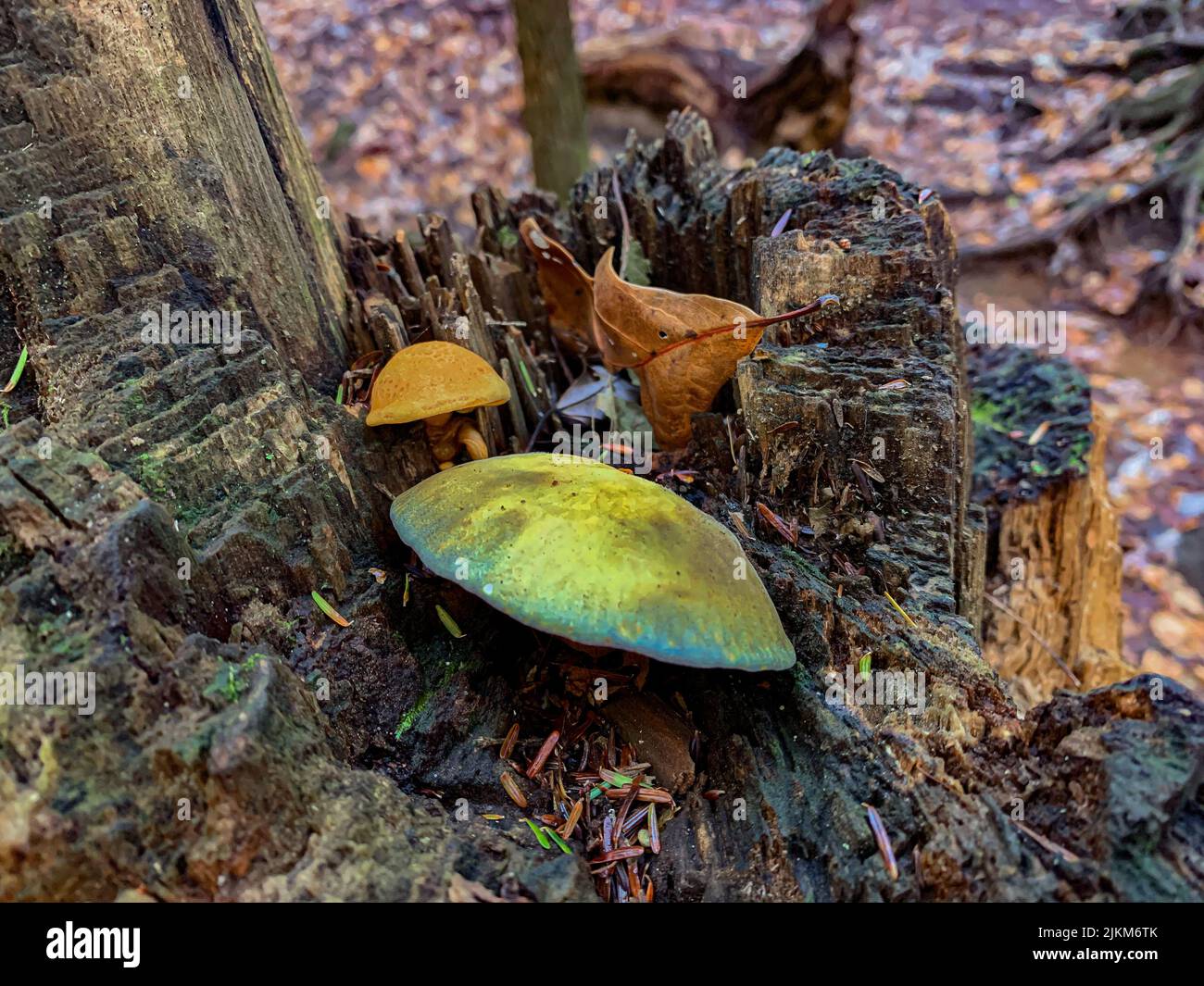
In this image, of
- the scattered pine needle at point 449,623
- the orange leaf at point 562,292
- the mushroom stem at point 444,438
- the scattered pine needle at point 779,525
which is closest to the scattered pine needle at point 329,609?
the scattered pine needle at point 449,623

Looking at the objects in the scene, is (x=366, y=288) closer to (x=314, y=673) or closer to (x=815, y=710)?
(x=314, y=673)

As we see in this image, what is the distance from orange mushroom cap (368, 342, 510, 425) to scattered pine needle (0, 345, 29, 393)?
1.03 meters

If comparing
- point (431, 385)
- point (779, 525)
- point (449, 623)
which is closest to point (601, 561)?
point (449, 623)

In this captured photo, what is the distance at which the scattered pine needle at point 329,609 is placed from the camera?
2.46 meters

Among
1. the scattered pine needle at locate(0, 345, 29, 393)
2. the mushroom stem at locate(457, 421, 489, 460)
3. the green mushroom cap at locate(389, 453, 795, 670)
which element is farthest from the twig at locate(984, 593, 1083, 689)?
the scattered pine needle at locate(0, 345, 29, 393)

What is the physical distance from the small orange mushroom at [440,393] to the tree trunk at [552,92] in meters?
5.43

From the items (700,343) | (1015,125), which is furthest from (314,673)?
(1015,125)

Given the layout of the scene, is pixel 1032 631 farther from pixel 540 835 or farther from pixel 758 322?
pixel 540 835

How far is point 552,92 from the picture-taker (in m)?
7.90

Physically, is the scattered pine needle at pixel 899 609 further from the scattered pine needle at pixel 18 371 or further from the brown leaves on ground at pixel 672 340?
the scattered pine needle at pixel 18 371

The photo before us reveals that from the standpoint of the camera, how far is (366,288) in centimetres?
362

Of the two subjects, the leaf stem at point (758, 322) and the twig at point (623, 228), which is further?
the twig at point (623, 228)

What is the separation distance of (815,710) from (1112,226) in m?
9.72
